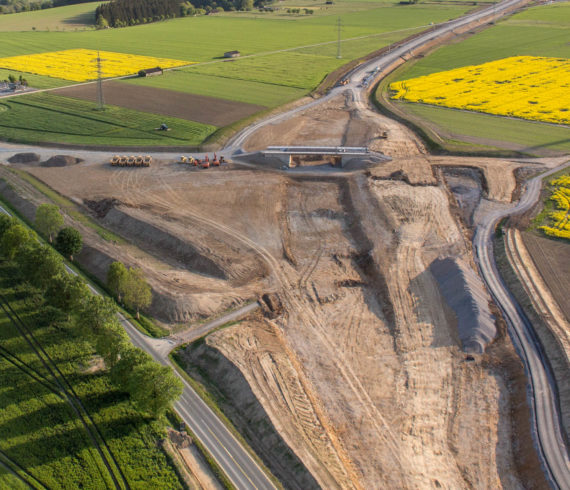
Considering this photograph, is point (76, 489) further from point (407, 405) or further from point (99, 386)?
point (407, 405)

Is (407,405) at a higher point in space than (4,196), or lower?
lower

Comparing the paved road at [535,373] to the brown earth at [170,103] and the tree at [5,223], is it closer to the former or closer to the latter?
the tree at [5,223]

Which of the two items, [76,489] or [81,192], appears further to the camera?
[81,192]

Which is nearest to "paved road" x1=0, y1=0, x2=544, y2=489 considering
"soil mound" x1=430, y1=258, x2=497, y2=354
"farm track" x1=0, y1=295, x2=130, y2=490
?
"soil mound" x1=430, y1=258, x2=497, y2=354

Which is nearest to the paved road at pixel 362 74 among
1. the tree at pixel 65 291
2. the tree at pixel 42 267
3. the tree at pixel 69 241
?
the tree at pixel 69 241

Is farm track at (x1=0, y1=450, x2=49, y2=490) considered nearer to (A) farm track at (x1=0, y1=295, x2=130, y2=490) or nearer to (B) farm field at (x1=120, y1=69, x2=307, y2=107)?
(A) farm track at (x1=0, y1=295, x2=130, y2=490)

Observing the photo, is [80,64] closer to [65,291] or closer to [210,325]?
[65,291]

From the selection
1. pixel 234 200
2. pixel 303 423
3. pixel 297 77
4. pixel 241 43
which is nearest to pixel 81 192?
pixel 234 200
